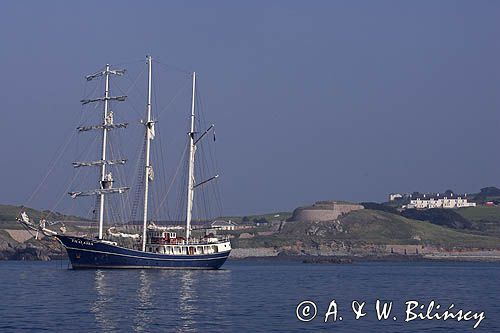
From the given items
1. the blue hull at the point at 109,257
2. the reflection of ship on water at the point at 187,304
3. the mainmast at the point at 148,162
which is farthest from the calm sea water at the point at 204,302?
the mainmast at the point at 148,162

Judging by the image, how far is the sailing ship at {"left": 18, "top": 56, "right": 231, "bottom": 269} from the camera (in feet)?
387

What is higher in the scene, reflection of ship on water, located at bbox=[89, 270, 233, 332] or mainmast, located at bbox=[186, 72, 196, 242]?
mainmast, located at bbox=[186, 72, 196, 242]

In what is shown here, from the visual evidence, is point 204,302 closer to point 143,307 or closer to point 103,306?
point 143,307

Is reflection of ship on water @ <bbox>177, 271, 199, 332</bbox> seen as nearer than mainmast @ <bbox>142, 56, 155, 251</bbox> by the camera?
Yes

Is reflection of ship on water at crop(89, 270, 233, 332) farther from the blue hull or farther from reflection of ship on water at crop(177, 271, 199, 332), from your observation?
the blue hull

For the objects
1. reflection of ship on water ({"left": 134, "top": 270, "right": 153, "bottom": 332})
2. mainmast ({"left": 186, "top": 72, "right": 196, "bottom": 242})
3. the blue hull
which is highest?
mainmast ({"left": 186, "top": 72, "right": 196, "bottom": 242})

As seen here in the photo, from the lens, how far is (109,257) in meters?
118

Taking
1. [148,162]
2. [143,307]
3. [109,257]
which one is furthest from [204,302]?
[148,162]

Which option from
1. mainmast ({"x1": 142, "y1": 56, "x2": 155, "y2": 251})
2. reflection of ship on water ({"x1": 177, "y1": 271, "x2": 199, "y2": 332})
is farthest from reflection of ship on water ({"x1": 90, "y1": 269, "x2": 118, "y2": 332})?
mainmast ({"x1": 142, "y1": 56, "x2": 155, "y2": 251})

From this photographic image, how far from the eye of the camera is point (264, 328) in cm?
5628

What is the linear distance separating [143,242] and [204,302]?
161 ft

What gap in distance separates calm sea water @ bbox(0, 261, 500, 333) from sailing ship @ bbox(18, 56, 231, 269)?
546cm

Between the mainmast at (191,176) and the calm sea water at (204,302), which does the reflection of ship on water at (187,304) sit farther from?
the mainmast at (191,176)

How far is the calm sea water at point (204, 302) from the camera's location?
57241 mm
